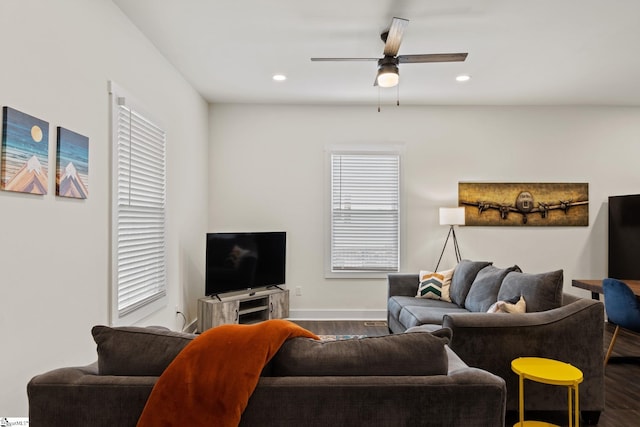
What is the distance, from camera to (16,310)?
1904 millimetres

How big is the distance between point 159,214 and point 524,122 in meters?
4.67

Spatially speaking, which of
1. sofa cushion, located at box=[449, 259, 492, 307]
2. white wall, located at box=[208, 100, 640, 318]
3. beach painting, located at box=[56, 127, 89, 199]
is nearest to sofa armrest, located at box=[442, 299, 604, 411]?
sofa cushion, located at box=[449, 259, 492, 307]

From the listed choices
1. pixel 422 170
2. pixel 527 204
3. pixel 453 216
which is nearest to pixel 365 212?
pixel 422 170

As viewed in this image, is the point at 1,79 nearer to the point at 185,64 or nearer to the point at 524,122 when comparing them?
the point at 185,64

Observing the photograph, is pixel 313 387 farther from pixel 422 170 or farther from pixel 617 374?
pixel 422 170

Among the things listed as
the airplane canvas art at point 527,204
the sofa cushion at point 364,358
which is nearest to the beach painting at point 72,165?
the sofa cushion at point 364,358

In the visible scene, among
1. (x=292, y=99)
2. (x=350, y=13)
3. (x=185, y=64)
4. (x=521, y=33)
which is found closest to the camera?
(x=350, y=13)

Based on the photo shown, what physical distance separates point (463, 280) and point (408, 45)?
225 centimetres

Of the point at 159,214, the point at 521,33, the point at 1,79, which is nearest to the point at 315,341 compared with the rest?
the point at 1,79

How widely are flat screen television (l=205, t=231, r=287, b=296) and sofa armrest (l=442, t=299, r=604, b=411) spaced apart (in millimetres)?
2655

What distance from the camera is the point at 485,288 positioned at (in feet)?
11.5

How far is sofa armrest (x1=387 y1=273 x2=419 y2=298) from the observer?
14.8ft

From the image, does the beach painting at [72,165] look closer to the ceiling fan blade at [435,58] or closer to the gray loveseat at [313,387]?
the gray loveseat at [313,387]

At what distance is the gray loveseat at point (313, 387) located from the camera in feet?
4.64
